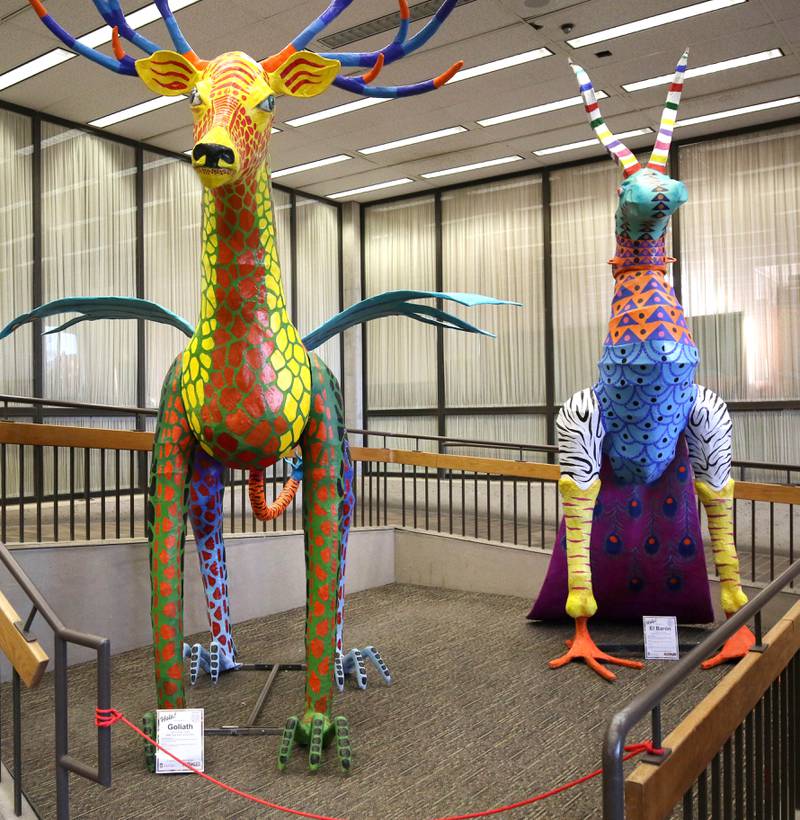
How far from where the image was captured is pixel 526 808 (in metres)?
→ 2.79

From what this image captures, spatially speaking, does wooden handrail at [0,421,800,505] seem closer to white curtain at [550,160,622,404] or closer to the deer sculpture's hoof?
the deer sculpture's hoof

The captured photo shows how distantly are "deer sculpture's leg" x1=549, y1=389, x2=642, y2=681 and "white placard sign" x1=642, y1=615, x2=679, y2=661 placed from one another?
5.6 inches

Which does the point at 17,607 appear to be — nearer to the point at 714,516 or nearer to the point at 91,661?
the point at 91,661

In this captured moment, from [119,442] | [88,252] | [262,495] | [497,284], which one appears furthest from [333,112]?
[262,495]

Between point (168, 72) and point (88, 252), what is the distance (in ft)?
20.5

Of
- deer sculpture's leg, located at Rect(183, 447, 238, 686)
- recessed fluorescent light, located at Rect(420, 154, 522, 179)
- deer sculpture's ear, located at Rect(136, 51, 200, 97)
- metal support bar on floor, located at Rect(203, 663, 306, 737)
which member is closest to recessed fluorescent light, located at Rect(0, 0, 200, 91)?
deer sculpture's ear, located at Rect(136, 51, 200, 97)

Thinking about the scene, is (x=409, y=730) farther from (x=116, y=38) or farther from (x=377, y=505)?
(x=377, y=505)

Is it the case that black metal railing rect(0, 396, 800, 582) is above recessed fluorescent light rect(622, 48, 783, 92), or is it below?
below

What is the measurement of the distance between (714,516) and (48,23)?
3.84 metres

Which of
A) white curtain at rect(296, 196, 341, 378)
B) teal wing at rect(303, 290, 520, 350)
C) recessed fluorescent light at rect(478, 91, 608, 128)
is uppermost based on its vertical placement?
recessed fluorescent light at rect(478, 91, 608, 128)

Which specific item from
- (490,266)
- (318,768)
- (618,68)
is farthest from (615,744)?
(490,266)

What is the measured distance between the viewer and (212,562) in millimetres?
3910

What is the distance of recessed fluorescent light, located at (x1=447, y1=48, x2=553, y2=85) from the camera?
7.04 metres

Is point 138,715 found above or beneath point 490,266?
beneath
